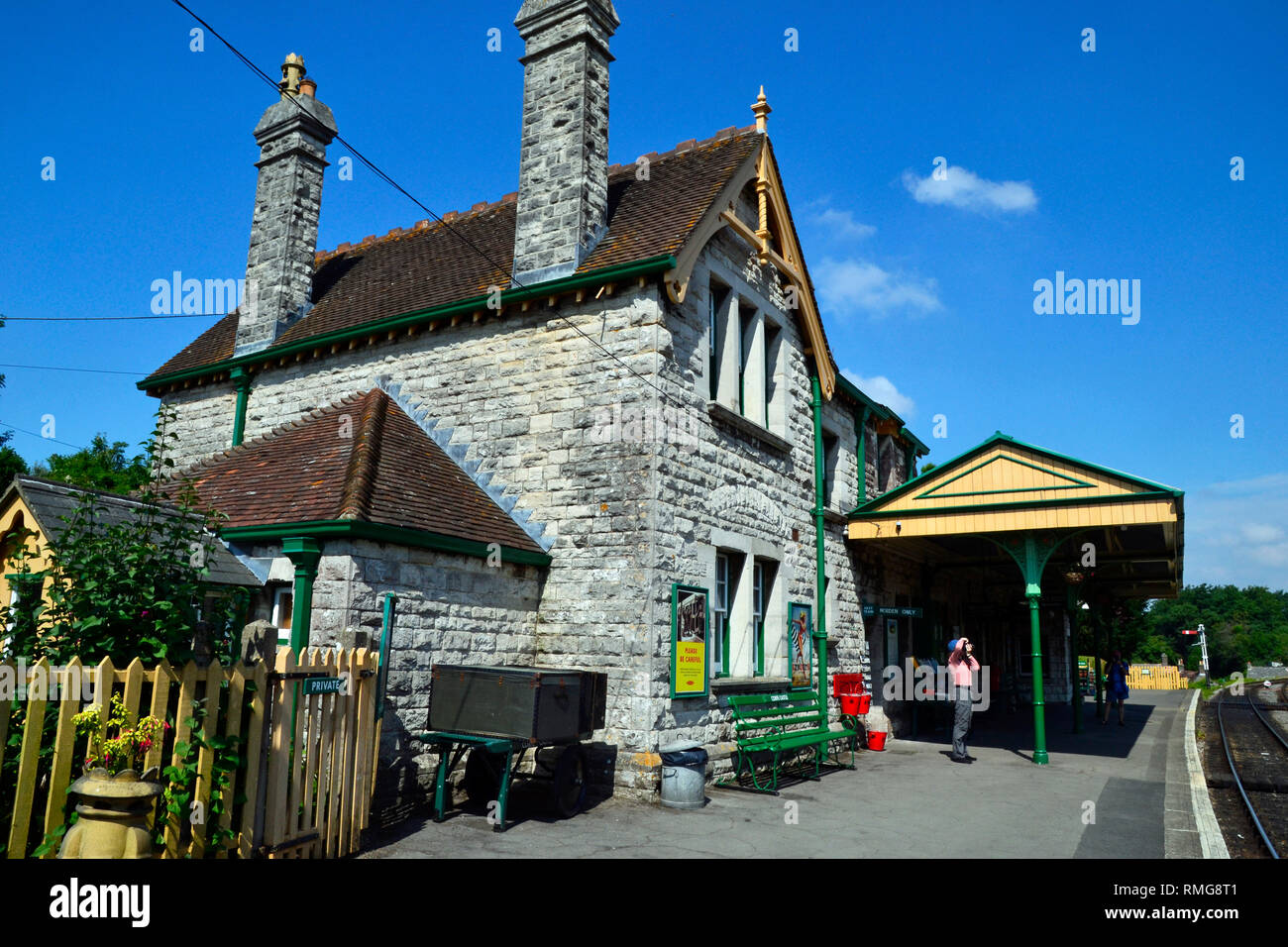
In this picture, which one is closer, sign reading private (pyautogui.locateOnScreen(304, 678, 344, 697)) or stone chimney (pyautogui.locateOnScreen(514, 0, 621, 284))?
sign reading private (pyautogui.locateOnScreen(304, 678, 344, 697))

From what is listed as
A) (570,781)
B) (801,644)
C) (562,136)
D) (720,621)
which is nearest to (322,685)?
(570,781)

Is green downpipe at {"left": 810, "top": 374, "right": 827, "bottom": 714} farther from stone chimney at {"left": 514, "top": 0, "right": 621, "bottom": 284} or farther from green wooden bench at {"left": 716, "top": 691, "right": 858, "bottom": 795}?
stone chimney at {"left": 514, "top": 0, "right": 621, "bottom": 284}

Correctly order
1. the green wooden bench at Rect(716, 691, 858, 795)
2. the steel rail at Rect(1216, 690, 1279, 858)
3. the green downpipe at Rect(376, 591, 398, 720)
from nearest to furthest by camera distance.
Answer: the green downpipe at Rect(376, 591, 398, 720)
the steel rail at Rect(1216, 690, 1279, 858)
the green wooden bench at Rect(716, 691, 858, 795)

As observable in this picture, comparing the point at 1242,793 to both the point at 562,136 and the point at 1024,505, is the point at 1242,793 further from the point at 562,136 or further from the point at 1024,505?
the point at 562,136

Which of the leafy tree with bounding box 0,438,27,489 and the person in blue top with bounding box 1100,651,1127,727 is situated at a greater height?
the leafy tree with bounding box 0,438,27,489

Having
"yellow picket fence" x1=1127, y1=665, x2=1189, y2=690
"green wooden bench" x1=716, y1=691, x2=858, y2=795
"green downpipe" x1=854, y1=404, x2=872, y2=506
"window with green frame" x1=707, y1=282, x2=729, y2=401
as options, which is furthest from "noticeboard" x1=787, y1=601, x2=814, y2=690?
"yellow picket fence" x1=1127, y1=665, x2=1189, y2=690

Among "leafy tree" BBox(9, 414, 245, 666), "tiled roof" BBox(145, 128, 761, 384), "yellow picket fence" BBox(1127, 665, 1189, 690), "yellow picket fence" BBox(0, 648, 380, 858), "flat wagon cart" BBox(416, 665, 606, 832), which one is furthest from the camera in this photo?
"yellow picket fence" BBox(1127, 665, 1189, 690)

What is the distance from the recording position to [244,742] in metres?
5.59

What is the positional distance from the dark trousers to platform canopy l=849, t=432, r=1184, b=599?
2330 millimetres

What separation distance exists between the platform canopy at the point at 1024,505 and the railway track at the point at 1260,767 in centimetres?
373

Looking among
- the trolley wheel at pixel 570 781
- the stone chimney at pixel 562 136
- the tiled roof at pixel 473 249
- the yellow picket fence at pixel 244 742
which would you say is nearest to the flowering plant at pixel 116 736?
the yellow picket fence at pixel 244 742

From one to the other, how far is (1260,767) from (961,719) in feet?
20.4

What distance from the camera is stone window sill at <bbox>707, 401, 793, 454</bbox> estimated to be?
11242mm

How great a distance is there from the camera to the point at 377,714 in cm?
754
